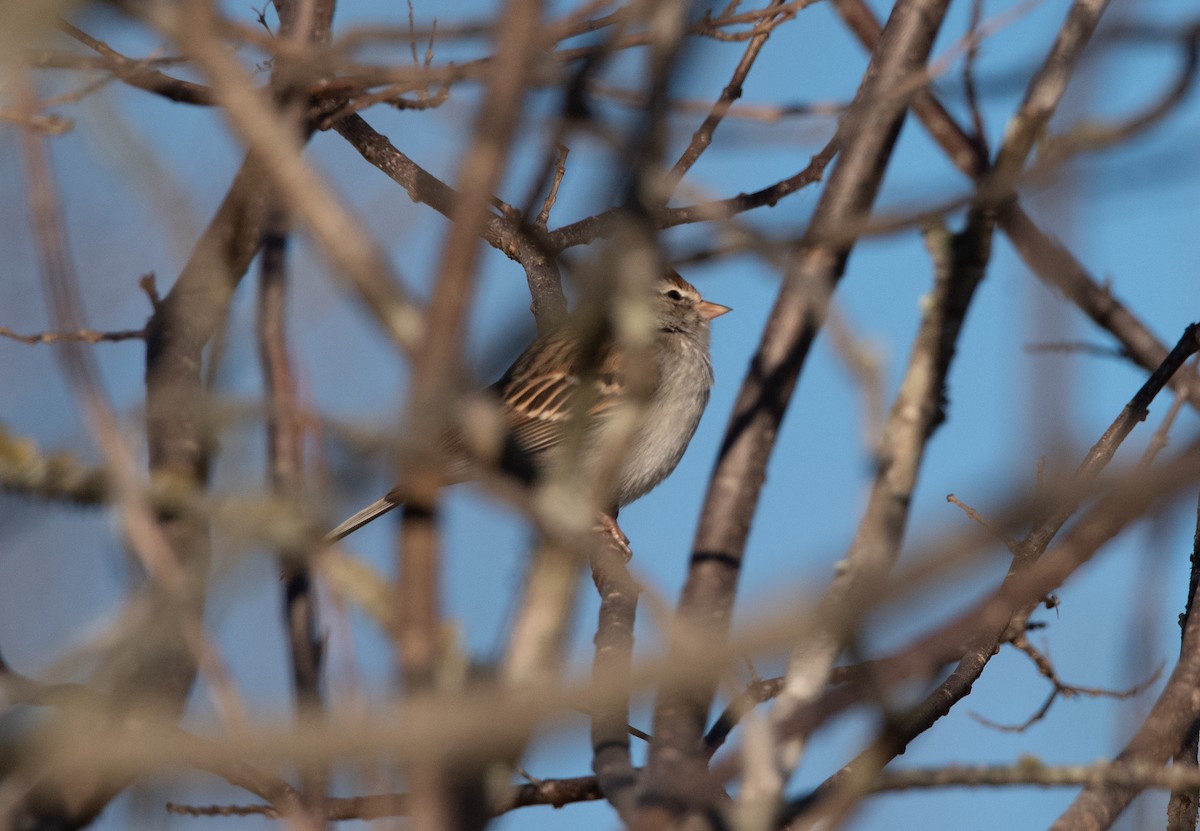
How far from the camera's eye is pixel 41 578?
2.35 meters

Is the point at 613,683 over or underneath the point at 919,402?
underneath

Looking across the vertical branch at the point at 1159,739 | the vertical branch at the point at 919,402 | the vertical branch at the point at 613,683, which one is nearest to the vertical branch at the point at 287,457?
the vertical branch at the point at 613,683

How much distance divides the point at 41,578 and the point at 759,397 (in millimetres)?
1422

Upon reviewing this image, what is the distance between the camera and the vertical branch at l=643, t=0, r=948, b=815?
2129mm

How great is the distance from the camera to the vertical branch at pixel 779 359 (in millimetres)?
2129

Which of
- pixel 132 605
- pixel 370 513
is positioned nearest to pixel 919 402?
pixel 132 605

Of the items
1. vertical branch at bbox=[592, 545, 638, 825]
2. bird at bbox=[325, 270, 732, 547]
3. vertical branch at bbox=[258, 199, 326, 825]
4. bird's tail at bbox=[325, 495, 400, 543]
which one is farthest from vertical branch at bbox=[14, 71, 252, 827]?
bird at bbox=[325, 270, 732, 547]

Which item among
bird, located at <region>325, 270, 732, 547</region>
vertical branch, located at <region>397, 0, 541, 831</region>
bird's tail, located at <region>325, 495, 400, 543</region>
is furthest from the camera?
bird, located at <region>325, 270, 732, 547</region>

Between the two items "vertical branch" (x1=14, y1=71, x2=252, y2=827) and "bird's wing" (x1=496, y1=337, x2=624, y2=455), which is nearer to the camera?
"vertical branch" (x1=14, y1=71, x2=252, y2=827)

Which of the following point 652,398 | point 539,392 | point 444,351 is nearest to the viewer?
point 444,351

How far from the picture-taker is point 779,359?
2639 mm

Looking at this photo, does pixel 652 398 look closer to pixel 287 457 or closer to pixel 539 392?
pixel 539 392

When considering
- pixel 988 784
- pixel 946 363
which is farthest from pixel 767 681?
pixel 988 784

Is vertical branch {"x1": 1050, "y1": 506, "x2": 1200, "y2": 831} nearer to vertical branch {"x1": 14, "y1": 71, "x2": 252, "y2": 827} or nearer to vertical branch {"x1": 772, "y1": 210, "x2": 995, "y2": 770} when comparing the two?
vertical branch {"x1": 772, "y1": 210, "x2": 995, "y2": 770}
